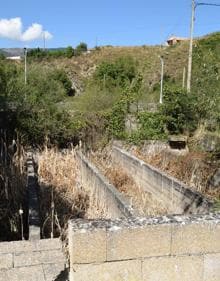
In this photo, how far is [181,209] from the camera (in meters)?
7.89

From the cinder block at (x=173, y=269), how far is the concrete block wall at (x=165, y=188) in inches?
118

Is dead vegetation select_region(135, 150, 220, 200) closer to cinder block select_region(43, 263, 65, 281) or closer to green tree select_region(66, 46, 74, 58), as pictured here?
cinder block select_region(43, 263, 65, 281)

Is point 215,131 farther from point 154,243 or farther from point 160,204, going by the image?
point 154,243

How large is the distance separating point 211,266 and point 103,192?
539 centimetres

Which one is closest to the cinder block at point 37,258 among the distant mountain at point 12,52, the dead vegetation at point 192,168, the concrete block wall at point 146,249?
the concrete block wall at point 146,249

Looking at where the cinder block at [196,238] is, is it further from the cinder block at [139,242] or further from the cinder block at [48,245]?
the cinder block at [48,245]

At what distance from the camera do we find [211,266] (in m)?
3.06

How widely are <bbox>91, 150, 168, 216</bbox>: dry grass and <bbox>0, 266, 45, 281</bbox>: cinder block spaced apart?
135 inches

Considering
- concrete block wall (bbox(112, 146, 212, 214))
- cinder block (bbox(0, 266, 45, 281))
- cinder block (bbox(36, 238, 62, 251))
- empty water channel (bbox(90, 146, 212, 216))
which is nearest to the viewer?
cinder block (bbox(0, 266, 45, 281))

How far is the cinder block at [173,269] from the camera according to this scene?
9.75ft

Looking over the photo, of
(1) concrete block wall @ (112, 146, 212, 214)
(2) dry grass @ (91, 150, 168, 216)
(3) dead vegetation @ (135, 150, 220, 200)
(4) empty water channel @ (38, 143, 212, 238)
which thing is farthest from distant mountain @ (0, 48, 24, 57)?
(3) dead vegetation @ (135, 150, 220, 200)

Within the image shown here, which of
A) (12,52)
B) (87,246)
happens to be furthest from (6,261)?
(12,52)

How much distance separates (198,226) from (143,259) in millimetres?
430

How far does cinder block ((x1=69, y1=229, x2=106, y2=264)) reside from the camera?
2.81m
